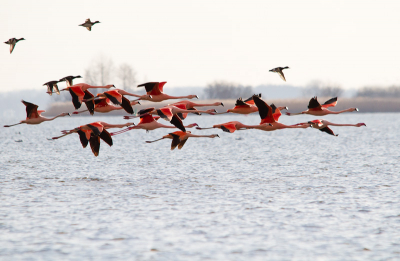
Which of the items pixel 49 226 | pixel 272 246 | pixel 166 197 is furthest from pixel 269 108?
pixel 166 197

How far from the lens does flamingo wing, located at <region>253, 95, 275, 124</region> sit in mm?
14680

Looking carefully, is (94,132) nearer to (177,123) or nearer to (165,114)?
(177,123)

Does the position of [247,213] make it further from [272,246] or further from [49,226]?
[49,226]

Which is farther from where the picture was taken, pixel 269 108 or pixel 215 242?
pixel 215 242

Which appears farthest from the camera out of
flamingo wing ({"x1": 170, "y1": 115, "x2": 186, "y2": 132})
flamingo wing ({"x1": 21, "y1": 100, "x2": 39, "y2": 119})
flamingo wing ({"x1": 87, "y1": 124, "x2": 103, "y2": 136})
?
flamingo wing ({"x1": 21, "y1": 100, "x2": 39, "y2": 119})

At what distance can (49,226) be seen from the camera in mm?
20234

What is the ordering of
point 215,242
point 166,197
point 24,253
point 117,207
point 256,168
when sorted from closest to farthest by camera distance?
point 24,253, point 215,242, point 117,207, point 166,197, point 256,168

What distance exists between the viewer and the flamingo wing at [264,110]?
14680mm

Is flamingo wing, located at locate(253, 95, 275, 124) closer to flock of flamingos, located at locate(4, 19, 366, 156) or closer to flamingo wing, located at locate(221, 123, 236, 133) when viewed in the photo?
flock of flamingos, located at locate(4, 19, 366, 156)

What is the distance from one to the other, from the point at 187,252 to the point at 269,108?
17.8 feet

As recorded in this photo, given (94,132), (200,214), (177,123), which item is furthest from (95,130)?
(200,214)

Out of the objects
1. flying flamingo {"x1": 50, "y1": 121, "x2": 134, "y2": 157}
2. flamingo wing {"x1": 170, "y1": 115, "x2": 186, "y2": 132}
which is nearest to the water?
flying flamingo {"x1": 50, "y1": 121, "x2": 134, "y2": 157}

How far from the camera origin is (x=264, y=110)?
51.0 ft

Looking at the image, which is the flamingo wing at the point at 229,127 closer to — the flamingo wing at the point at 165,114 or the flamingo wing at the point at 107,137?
the flamingo wing at the point at 165,114
